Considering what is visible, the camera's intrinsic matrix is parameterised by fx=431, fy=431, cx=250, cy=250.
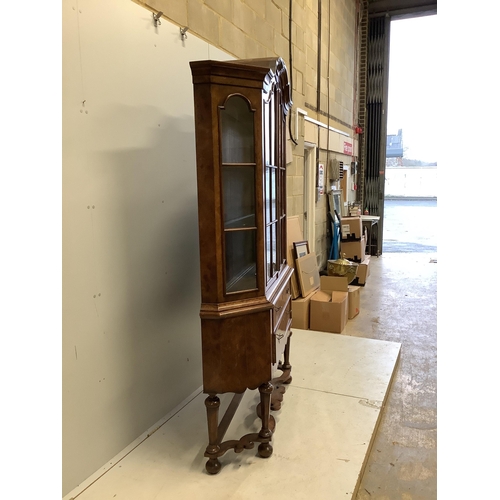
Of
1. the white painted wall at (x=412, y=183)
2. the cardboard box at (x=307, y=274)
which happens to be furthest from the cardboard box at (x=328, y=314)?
the white painted wall at (x=412, y=183)

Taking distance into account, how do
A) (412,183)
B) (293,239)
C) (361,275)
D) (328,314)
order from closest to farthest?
1. (328,314)
2. (293,239)
3. (361,275)
4. (412,183)

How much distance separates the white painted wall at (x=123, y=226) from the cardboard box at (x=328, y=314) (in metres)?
1.81

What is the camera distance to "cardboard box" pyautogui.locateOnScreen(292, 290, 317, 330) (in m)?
4.22

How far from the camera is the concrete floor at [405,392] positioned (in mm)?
2158

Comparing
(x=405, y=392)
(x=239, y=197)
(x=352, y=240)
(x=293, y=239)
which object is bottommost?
(x=405, y=392)

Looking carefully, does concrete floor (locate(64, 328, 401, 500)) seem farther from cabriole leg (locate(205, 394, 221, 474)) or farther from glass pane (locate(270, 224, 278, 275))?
glass pane (locate(270, 224, 278, 275))

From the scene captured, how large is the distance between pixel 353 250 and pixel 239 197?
4.93 meters

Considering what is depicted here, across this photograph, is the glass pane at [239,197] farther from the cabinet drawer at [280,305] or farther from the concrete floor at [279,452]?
the concrete floor at [279,452]

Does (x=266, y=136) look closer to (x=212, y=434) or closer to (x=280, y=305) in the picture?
(x=280, y=305)

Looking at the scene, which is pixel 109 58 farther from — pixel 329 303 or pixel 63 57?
pixel 329 303

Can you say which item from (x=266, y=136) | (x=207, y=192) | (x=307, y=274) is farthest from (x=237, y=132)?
(x=307, y=274)

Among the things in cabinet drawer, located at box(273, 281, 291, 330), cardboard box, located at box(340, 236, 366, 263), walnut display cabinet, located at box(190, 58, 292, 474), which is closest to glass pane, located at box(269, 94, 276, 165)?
walnut display cabinet, located at box(190, 58, 292, 474)

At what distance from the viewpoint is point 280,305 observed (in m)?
2.46

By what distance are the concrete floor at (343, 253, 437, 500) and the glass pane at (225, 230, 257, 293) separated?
1151mm
